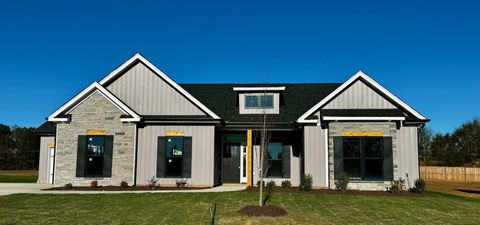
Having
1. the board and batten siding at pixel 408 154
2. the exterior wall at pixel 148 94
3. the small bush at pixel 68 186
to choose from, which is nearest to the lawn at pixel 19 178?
the small bush at pixel 68 186

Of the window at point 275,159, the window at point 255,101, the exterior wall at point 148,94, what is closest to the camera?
the exterior wall at point 148,94

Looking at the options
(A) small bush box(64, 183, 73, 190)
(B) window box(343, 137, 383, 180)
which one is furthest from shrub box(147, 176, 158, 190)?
(B) window box(343, 137, 383, 180)

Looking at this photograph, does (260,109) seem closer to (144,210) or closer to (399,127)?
(399,127)

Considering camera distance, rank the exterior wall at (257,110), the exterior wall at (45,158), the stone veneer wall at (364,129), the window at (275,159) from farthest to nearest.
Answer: the exterior wall at (45,158) < the exterior wall at (257,110) < the window at (275,159) < the stone veneer wall at (364,129)

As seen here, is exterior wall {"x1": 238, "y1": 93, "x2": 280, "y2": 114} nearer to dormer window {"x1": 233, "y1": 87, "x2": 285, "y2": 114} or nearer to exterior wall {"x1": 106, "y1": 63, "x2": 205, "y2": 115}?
dormer window {"x1": 233, "y1": 87, "x2": 285, "y2": 114}

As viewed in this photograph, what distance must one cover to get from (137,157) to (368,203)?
11.2 m

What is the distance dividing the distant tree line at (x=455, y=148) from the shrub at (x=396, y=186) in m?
38.8

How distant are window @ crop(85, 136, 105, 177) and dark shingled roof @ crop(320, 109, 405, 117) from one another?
11.0 m

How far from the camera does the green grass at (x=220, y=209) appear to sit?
10.7m

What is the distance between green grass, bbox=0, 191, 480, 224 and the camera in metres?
10.7

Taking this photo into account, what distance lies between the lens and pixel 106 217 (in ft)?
35.9

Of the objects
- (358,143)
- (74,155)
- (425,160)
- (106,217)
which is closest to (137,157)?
(74,155)

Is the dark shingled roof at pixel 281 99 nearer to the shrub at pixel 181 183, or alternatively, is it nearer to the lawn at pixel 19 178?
the shrub at pixel 181 183

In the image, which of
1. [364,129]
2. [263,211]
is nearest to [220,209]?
[263,211]
